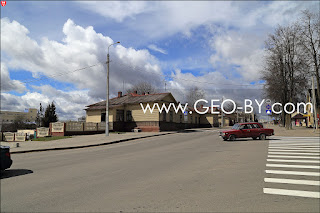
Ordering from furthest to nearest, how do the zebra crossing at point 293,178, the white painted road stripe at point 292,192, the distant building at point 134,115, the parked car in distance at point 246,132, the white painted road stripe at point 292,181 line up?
the distant building at point 134,115 < the parked car in distance at point 246,132 < the white painted road stripe at point 292,181 < the zebra crossing at point 293,178 < the white painted road stripe at point 292,192

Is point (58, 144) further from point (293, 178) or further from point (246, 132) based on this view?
point (293, 178)

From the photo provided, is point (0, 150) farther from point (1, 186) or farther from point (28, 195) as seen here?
point (28, 195)

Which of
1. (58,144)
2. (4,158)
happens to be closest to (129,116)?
(58,144)

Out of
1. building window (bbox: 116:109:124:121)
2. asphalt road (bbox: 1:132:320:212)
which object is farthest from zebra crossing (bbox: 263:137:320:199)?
building window (bbox: 116:109:124:121)

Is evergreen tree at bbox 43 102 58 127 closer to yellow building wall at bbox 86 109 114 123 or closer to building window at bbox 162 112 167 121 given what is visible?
yellow building wall at bbox 86 109 114 123

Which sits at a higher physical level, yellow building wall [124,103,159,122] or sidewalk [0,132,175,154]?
yellow building wall [124,103,159,122]

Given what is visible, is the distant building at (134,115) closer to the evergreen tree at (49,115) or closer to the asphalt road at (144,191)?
the evergreen tree at (49,115)

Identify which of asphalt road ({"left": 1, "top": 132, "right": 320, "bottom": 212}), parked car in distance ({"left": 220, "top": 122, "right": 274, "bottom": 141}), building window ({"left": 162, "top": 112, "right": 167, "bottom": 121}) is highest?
building window ({"left": 162, "top": 112, "right": 167, "bottom": 121})

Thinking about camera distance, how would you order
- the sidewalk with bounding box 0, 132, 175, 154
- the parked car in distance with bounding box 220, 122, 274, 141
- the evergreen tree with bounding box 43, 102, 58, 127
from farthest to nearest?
the evergreen tree with bounding box 43, 102, 58, 127
the parked car in distance with bounding box 220, 122, 274, 141
the sidewalk with bounding box 0, 132, 175, 154

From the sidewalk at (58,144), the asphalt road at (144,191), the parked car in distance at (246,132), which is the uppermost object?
the parked car in distance at (246,132)

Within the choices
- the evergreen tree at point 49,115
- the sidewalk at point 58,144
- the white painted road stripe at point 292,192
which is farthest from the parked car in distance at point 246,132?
the evergreen tree at point 49,115

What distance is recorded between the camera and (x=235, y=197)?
520 centimetres

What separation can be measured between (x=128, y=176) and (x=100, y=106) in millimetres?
31474

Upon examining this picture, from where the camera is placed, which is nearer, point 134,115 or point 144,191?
point 144,191
